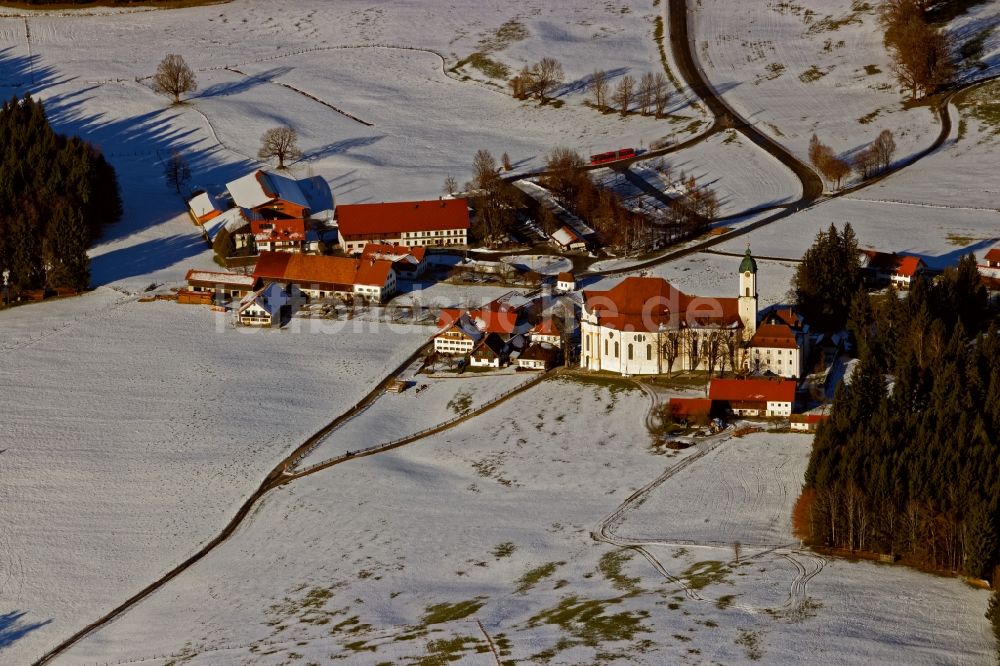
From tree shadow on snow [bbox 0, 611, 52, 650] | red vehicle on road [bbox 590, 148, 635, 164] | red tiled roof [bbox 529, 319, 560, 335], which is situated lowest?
tree shadow on snow [bbox 0, 611, 52, 650]

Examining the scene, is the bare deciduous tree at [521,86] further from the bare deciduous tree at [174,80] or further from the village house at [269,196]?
the village house at [269,196]

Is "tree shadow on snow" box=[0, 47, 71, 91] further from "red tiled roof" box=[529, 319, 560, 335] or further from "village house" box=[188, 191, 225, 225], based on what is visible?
"red tiled roof" box=[529, 319, 560, 335]

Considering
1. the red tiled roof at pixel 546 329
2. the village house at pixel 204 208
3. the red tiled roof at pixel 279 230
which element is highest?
the village house at pixel 204 208

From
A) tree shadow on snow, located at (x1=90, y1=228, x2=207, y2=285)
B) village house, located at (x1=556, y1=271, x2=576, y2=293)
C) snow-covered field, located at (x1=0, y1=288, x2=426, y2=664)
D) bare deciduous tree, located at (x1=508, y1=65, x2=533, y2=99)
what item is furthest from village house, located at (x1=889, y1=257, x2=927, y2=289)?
bare deciduous tree, located at (x1=508, y1=65, x2=533, y2=99)

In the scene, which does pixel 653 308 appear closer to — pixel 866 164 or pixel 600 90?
pixel 866 164

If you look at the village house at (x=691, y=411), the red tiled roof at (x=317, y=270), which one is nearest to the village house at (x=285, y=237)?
the red tiled roof at (x=317, y=270)

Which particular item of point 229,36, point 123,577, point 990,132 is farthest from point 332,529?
point 229,36
